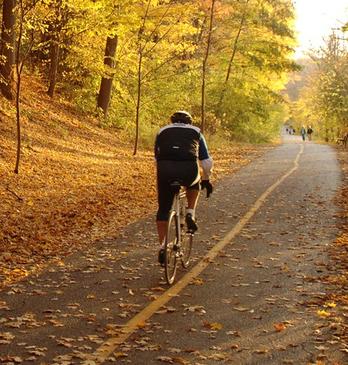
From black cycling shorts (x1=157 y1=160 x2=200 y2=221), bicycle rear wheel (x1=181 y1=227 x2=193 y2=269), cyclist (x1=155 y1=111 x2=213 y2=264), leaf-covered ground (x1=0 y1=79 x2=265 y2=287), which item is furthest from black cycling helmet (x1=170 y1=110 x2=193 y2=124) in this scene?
leaf-covered ground (x1=0 y1=79 x2=265 y2=287)

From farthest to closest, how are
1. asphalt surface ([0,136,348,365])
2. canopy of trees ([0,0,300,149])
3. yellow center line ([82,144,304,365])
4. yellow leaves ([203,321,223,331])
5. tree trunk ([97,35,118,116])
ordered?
tree trunk ([97,35,118,116])
canopy of trees ([0,0,300,149])
yellow leaves ([203,321,223,331])
asphalt surface ([0,136,348,365])
yellow center line ([82,144,304,365])

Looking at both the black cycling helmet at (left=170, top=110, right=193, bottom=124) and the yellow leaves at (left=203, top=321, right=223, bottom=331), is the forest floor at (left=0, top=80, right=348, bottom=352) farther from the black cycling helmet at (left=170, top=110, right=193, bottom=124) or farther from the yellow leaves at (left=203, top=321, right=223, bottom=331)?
the black cycling helmet at (left=170, top=110, right=193, bottom=124)

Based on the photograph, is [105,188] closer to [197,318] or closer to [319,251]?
→ [319,251]

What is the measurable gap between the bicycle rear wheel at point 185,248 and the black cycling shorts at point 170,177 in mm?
896

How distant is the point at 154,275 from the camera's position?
7.89 m

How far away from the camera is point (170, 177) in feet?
23.5

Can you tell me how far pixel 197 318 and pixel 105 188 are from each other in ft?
30.3

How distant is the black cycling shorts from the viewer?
7160 mm

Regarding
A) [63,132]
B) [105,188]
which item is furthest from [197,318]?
[63,132]

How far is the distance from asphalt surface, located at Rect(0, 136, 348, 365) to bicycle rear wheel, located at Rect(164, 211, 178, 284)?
193 mm

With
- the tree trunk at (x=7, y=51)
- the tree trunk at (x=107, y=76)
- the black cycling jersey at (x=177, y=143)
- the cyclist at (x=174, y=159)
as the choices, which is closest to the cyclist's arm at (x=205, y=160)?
the cyclist at (x=174, y=159)

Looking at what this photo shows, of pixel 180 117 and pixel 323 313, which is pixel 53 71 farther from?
pixel 323 313

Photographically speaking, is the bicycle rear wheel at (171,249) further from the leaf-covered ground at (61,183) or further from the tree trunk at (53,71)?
the tree trunk at (53,71)

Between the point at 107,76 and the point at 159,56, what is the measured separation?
259 cm
